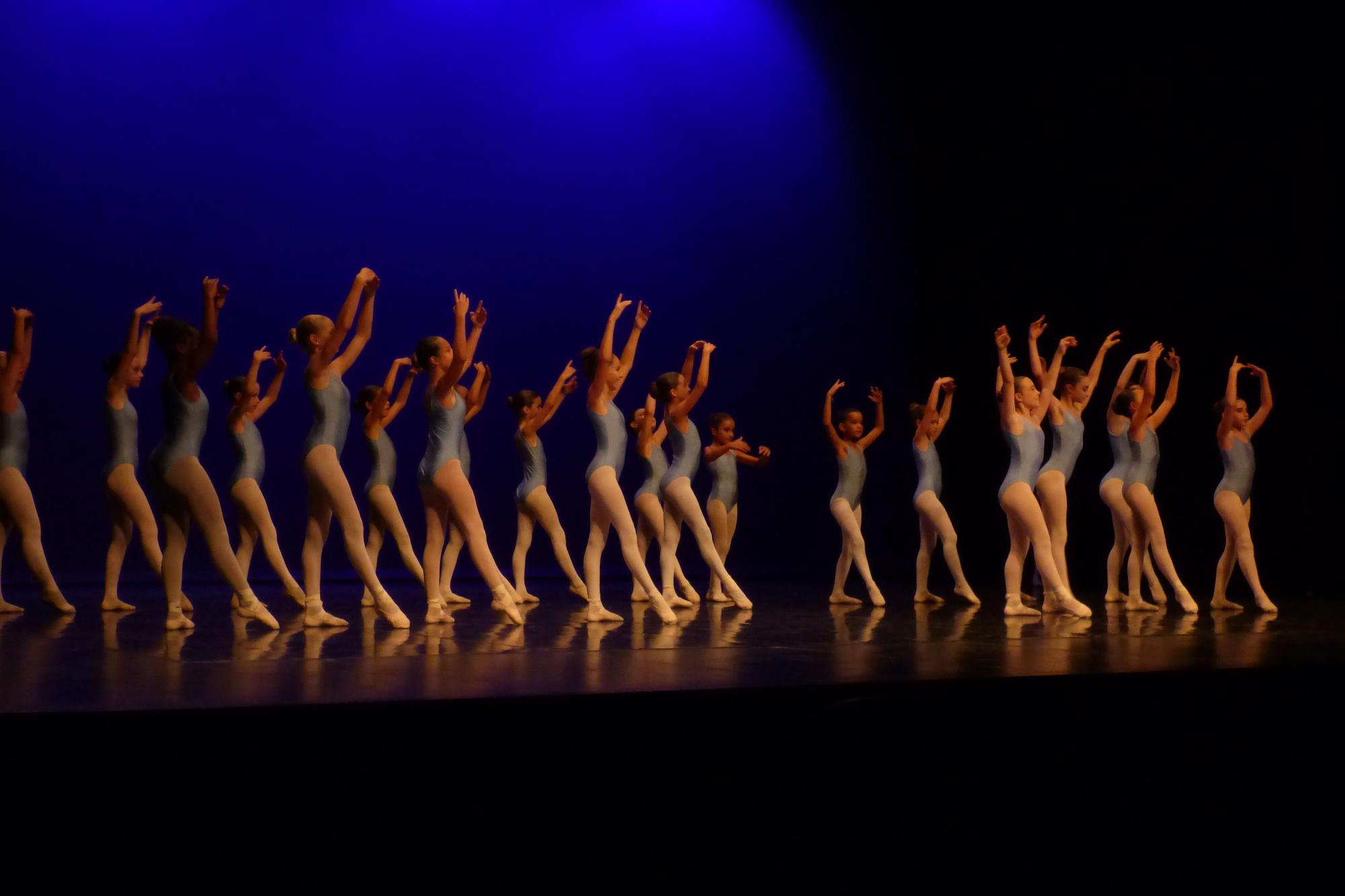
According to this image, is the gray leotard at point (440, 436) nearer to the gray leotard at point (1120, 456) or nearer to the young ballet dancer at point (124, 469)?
the young ballet dancer at point (124, 469)

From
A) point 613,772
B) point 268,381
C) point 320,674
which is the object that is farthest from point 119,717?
point 268,381

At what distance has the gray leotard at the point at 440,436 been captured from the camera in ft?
23.1

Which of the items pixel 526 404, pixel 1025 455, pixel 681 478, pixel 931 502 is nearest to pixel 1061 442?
pixel 1025 455

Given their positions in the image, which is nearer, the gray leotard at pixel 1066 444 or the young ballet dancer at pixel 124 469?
the young ballet dancer at pixel 124 469

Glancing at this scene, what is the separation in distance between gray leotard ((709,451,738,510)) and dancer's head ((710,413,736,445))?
23 cm

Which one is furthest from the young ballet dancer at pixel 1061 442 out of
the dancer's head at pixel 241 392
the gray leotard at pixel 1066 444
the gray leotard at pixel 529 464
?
the dancer's head at pixel 241 392

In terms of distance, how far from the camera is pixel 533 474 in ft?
29.1

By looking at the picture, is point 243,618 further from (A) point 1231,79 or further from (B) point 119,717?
(A) point 1231,79

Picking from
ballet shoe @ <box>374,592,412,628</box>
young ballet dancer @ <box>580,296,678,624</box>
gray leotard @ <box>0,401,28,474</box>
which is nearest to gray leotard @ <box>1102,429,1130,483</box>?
young ballet dancer @ <box>580,296,678,624</box>

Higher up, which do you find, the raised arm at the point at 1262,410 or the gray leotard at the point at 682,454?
the raised arm at the point at 1262,410

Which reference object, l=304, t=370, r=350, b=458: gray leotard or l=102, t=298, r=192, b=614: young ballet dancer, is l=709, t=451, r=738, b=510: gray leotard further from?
l=102, t=298, r=192, b=614: young ballet dancer

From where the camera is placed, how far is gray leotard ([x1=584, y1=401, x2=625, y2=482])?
775 cm

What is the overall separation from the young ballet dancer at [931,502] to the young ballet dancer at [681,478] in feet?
4.72

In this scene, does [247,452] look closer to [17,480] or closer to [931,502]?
[17,480]
